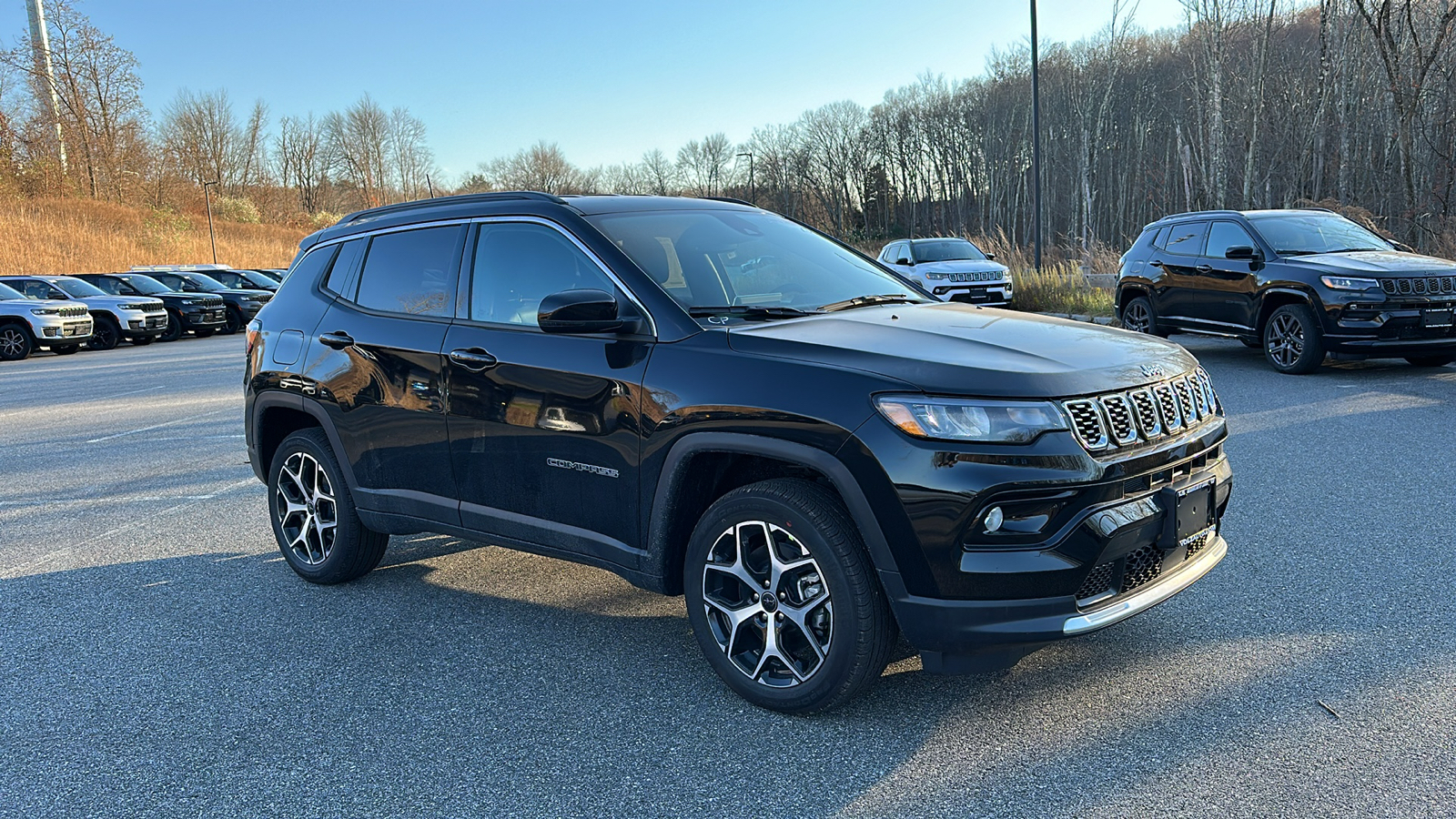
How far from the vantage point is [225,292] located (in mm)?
30750

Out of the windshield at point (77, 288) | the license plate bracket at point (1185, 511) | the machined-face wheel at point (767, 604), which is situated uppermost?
the windshield at point (77, 288)

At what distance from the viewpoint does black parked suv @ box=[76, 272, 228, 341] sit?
27.6 m

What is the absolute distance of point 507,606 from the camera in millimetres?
4664

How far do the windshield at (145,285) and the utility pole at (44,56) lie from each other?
33402 millimetres

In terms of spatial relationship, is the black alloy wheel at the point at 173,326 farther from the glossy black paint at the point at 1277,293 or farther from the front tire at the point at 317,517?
the front tire at the point at 317,517

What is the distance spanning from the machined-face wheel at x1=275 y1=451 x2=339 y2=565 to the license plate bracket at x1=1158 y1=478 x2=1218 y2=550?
12.4 ft

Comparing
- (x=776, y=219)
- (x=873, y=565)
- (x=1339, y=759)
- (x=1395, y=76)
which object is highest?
(x=1395, y=76)

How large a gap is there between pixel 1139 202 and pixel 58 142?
61.3 meters

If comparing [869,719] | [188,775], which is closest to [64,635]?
[188,775]

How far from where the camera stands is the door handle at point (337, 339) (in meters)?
4.79

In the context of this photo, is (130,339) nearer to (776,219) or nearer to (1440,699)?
(776,219)

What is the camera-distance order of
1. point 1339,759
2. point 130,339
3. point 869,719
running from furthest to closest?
point 130,339 → point 869,719 → point 1339,759

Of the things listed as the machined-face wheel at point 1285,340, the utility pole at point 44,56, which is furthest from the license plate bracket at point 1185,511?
the utility pole at point 44,56

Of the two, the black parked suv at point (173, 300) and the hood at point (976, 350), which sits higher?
the black parked suv at point (173, 300)
